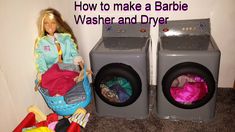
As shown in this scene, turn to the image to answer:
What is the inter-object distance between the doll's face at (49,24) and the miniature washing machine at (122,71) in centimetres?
36

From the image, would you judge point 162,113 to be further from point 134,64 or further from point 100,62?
point 100,62

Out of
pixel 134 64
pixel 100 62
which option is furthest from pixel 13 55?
pixel 134 64

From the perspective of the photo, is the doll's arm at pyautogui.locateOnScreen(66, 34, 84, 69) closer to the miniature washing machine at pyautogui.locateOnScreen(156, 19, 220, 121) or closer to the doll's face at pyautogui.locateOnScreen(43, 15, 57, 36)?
the doll's face at pyautogui.locateOnScreen(43, 15, 57, 36)

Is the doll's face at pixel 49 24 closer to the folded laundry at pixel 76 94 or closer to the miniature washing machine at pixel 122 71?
the miniature washing machine at pixel 122 71

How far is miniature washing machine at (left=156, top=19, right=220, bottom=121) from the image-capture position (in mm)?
1762

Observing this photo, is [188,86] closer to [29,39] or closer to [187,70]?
[187,70]

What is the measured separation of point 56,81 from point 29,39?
1.19 feet

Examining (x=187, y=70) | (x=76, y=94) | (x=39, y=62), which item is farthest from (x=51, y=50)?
(x=187, y=70)

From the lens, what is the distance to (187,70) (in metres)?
1.75

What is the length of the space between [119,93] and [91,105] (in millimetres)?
423

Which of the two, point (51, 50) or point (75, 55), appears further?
point (75, 55)

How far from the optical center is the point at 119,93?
6.63ft

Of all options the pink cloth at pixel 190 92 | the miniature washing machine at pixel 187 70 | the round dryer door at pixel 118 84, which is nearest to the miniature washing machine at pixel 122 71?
the round dryer door at pixel 118 84

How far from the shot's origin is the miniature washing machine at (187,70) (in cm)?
176
